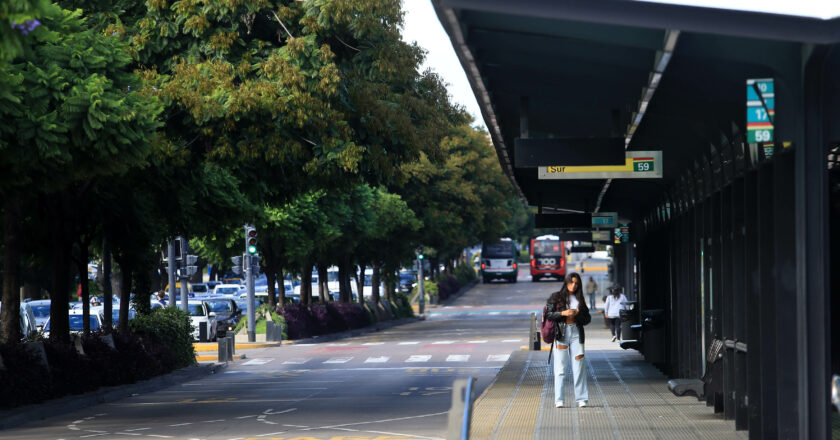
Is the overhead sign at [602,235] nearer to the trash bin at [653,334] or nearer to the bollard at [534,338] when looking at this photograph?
the bollard at [534,338]

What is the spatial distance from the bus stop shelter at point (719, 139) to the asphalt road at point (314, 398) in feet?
12.5

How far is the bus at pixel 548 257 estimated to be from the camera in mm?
103125

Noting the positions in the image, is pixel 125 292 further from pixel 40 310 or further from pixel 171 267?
pixel 40 310

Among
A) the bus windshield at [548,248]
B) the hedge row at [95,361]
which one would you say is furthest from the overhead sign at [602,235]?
the bus windshield at [548,248]

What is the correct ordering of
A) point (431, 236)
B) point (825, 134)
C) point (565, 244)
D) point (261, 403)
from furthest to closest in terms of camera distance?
point (565, 244)
point (431, 236)
point (261, 403)
point (825, 134)

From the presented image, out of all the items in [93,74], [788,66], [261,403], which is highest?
[93,74]

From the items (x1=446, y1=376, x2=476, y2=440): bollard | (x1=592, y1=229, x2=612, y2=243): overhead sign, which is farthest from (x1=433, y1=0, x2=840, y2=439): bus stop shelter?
(x1=592, y1=229, x2=612, y2=243): overhead sign

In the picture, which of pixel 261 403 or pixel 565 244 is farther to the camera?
pixel 565 244

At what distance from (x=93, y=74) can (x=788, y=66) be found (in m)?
10.2

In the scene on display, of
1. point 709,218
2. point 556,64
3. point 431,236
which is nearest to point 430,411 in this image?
point 709,218

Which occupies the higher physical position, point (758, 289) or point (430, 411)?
point (758, 289)

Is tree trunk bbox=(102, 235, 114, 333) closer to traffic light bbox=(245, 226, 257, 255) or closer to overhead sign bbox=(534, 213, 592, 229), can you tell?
overhead sign bbox=(534, 213, 592, 229)

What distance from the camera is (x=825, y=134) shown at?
9.19 metres

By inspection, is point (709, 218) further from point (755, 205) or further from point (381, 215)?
point (381, 215)
